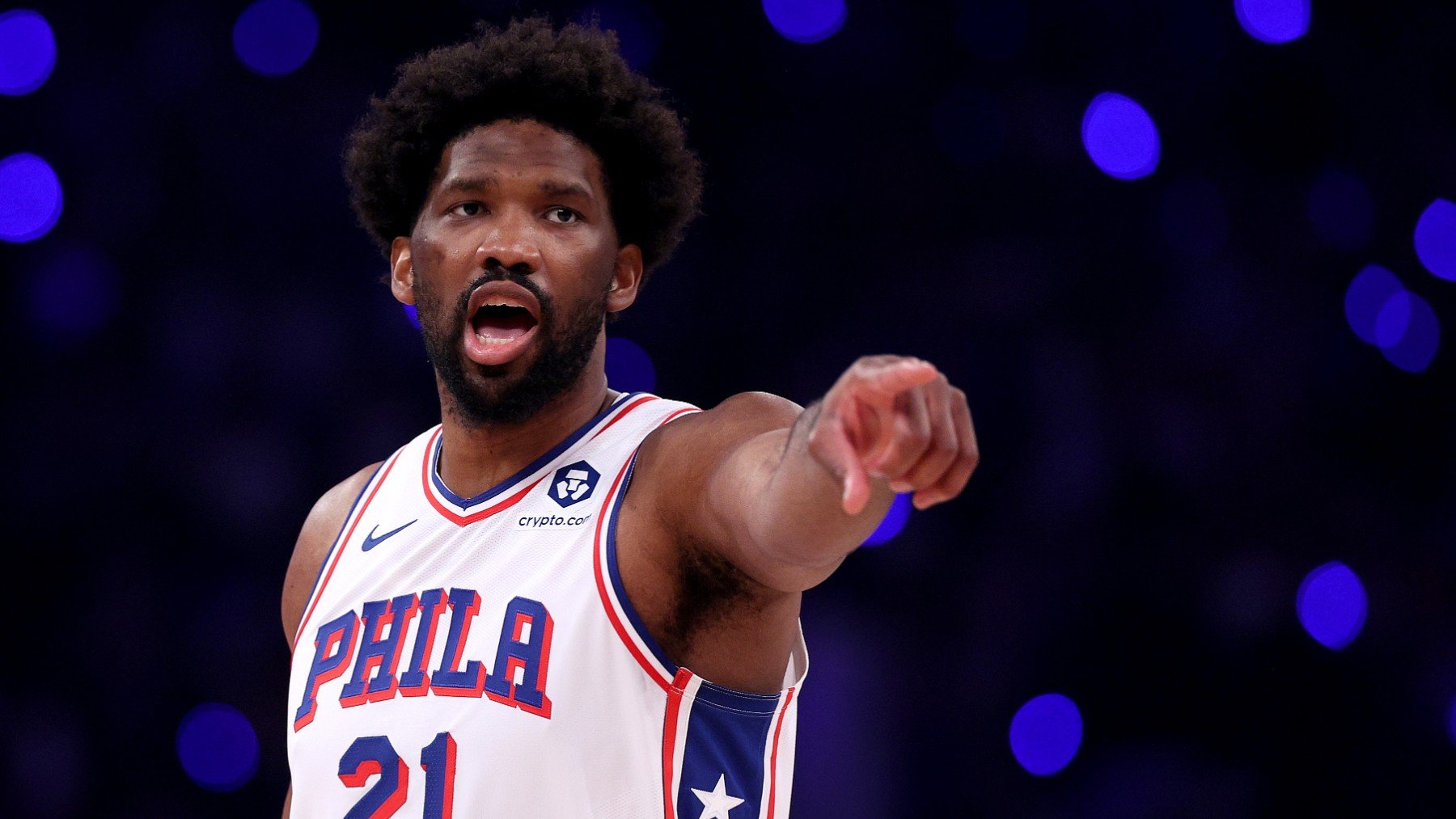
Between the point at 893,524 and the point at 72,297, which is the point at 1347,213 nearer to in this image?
the point at 893,524

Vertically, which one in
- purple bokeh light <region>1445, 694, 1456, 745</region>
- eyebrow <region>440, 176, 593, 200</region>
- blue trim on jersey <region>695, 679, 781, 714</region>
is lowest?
purple bokeh light <region>1445, 694, 1456, 745</region>

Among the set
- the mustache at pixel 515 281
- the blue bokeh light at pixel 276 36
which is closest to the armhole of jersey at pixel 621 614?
the mustache at pixel 515 281

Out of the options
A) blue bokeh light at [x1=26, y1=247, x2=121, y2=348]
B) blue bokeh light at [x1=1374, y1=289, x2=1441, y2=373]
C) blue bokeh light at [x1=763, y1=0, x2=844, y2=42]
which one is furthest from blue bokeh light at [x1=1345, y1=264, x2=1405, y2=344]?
blue bokeh light at [x1=26, y1=247, x2=121, y2=348]

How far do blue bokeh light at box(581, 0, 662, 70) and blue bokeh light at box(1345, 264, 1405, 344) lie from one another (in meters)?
1.45

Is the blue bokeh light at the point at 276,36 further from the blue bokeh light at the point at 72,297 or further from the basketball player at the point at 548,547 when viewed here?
the basketball player at the point at 548,547

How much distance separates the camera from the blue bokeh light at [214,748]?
242 centimetres

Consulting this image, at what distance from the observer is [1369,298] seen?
97.3 inches

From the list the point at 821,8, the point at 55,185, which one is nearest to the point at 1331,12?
the point at 821,8

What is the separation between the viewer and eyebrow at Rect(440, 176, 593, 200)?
59.1 inches

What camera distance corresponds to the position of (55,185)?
253 centimetres

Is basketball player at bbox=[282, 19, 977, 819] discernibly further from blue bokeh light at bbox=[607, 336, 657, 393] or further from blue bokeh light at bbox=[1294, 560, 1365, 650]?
blue bokeh light at bbox=[1294, 560, 1365, 650]

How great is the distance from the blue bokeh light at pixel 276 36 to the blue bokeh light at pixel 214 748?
127cm

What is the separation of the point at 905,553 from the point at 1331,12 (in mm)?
1383

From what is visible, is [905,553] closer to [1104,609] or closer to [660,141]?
[1104,609]
